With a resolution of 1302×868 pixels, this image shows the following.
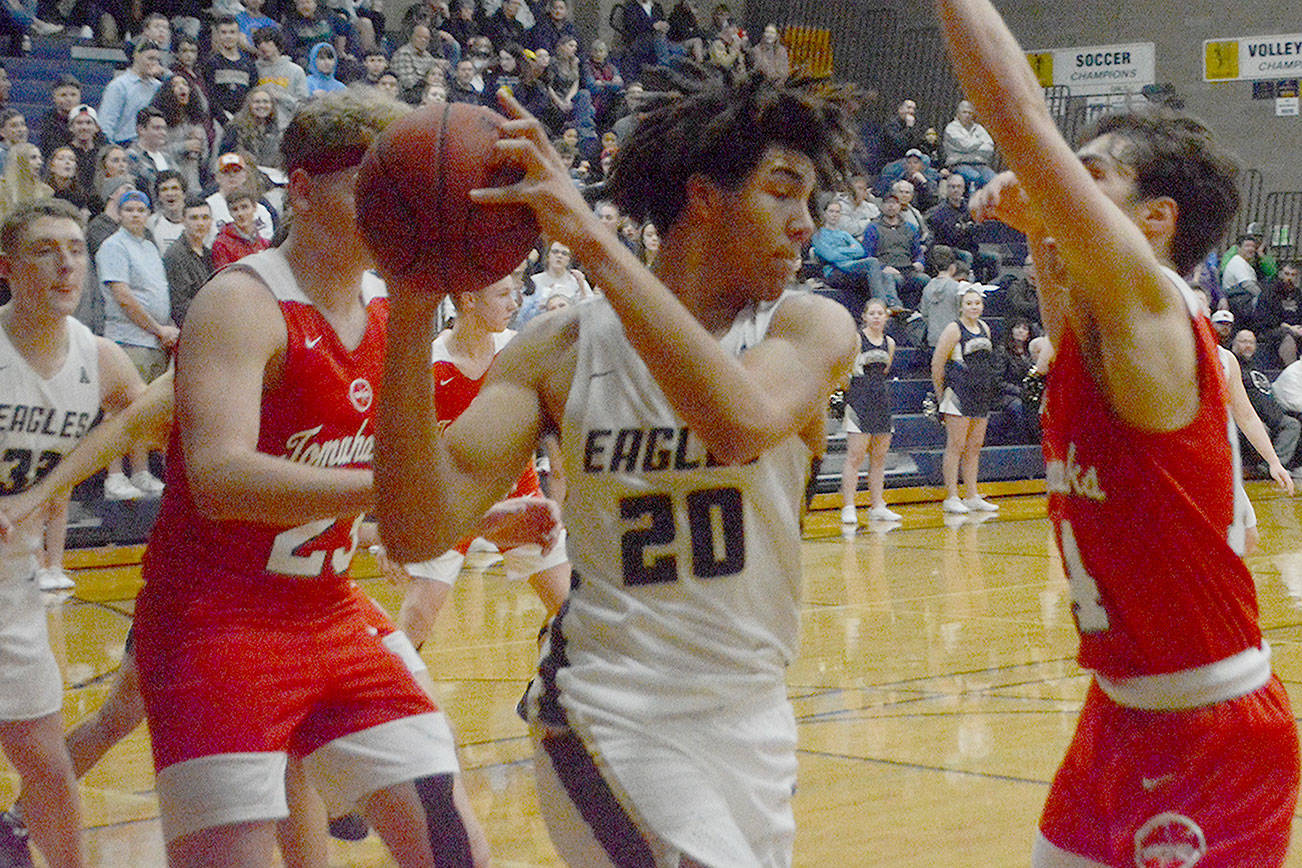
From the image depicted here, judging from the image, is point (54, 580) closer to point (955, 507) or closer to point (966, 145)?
point (955, 507)

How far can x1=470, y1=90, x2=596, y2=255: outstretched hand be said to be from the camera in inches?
73.2

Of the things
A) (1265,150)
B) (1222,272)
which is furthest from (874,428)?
(1265,150)

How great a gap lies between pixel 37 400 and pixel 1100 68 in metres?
21.1

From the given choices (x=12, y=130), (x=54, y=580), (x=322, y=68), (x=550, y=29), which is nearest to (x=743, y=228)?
(x=54, y=580)

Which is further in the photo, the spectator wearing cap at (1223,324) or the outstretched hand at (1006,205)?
the spectator wearing cap at (1223,324)

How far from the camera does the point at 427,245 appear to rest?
1.93 m

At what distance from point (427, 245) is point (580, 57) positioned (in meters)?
17.5

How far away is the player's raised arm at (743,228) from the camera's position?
Result: 1967 mm

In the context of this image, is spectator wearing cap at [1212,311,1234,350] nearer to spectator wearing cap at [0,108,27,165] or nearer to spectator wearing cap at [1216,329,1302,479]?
spectator wearing cap at [1216,329,1302,479]

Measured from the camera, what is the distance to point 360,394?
2918 millimetres

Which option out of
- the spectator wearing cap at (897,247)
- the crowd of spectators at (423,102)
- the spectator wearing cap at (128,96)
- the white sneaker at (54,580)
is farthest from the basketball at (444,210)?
the spectator wearing cap at (897,247)

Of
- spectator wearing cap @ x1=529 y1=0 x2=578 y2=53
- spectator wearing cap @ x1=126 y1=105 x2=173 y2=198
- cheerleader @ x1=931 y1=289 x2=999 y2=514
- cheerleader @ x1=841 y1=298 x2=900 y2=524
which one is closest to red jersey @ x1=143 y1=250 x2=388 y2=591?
spectator wearing cap @ x1=126 y1=105 x2=173 y2=198

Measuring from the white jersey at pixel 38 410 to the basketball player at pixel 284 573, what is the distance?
1.14 meters

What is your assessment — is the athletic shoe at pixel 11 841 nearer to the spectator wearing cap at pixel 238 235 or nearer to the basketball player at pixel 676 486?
the basketball player at pixel 676 486
